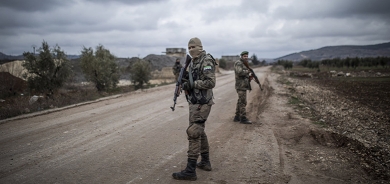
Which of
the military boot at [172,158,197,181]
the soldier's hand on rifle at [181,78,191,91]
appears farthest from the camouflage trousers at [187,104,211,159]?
the soldier's hand on rifle at [181,78,191,91]

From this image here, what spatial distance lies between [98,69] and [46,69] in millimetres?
2883

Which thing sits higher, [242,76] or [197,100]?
[242,76]

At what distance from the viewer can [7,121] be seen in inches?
286

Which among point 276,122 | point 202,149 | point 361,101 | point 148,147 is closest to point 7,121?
point 148,147

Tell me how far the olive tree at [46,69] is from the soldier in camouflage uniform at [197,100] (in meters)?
11.5

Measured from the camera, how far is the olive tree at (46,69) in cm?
1281

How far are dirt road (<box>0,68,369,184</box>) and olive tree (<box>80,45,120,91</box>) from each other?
7520 millimetres

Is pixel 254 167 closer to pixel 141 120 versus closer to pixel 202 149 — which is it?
pixel 202 149

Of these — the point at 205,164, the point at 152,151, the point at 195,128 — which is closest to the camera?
the point at 195,128

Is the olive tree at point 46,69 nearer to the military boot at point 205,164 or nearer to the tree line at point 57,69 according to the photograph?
the tree line at point 57,69

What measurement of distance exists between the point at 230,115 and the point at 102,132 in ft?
13.6

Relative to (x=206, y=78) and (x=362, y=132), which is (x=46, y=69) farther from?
(x=362, y=132)

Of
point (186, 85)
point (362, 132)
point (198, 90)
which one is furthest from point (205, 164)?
point (362, 132)

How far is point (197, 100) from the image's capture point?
13.3 ft
